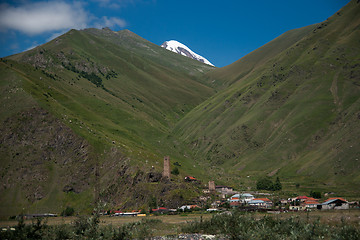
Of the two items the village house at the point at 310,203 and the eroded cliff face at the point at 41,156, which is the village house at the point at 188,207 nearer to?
the village house at the point at 310,203

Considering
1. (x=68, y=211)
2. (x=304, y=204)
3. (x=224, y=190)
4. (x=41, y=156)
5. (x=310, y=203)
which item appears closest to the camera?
(x=310, y=203)

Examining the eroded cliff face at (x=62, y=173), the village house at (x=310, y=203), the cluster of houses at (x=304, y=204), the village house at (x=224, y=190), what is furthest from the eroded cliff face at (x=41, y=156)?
the village house at (x=310, y=203)

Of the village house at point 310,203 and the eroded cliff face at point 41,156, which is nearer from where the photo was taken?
the village house at point 310,203

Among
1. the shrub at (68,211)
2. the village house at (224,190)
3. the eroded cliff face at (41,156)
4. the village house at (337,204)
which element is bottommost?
the shrub at (68,211)

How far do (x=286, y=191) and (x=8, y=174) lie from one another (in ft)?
320

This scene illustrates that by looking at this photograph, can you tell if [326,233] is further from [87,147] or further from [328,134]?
[328,134]

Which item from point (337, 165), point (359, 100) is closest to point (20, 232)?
point (337, 165)

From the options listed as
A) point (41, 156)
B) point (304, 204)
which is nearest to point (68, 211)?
point (41, 156)

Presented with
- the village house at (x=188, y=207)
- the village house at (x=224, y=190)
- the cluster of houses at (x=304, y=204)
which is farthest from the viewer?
the village house at (x=224, y=190)

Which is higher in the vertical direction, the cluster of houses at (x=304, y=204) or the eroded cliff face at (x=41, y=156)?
the eroded cliff face at (x=41, y=156)

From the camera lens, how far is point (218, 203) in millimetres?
116000

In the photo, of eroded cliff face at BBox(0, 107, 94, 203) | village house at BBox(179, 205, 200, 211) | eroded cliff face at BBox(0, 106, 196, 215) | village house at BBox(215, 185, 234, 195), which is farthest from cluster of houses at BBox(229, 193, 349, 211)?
eroded cliff face at BBox(0, 107, 94, 203)

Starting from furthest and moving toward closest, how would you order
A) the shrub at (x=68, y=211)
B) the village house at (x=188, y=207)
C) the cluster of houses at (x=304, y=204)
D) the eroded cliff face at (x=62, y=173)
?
the eroded cliff face at (x=62, y=173) < the shrub at (x=68, y=211) < the village house at (x=188, y=207) < the cluster of houses at (x=304, y=204)

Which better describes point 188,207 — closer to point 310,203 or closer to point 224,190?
point 310,203
